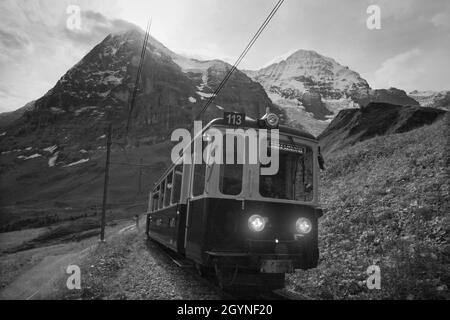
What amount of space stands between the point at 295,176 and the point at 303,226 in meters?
1.18

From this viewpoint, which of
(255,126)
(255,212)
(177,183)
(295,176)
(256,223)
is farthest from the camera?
(177,183)

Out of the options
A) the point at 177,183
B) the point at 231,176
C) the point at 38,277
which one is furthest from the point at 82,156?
the point at 231,176

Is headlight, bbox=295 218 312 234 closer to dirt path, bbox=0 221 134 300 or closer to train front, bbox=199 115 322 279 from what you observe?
train front, bbox=199 115 322 279

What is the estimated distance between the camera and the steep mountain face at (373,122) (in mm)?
26297

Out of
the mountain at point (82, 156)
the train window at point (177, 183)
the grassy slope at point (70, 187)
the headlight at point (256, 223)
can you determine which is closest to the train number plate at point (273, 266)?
the headlight at point (256, 223)

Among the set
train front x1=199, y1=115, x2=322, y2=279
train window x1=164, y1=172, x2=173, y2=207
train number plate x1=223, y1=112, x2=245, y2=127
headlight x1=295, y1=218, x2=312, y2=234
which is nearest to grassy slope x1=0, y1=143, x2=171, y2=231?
train window x1=164, y1=172, x2=173, y2=207

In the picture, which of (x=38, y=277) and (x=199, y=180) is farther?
(x=38, y=277)

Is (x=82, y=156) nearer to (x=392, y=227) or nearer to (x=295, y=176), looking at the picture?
(x=392, y=227)

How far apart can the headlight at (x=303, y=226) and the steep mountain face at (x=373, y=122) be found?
67.9ft

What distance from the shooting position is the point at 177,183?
10.9 m
